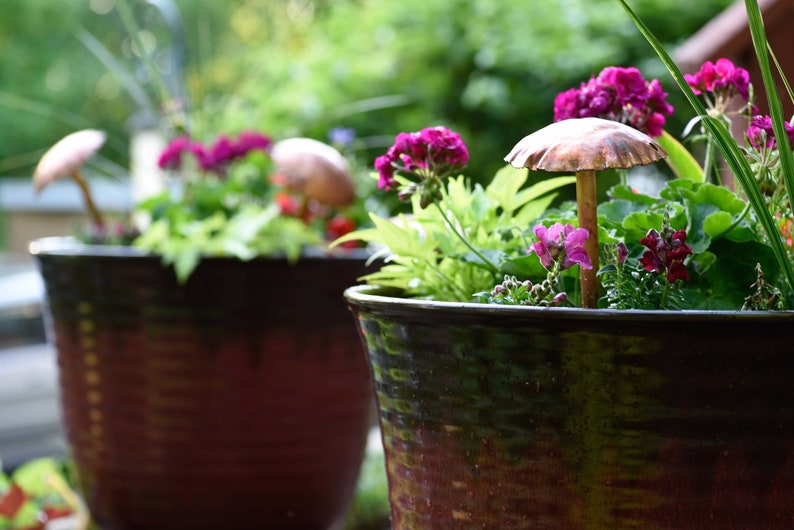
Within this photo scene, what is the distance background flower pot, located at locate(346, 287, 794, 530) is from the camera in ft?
Result: 3.00

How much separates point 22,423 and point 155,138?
7.58 feet

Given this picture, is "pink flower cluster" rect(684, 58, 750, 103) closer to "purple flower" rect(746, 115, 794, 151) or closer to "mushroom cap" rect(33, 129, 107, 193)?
"purple flower" rect(746, 115, 794, 151)

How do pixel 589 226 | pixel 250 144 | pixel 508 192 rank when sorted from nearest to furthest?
pixel 589 226 → pixel 508 192 → pixel 250 144

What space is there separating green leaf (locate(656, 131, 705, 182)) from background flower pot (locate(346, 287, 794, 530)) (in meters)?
0.48

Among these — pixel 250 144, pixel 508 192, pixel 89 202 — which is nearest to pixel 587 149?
pixel 508 192

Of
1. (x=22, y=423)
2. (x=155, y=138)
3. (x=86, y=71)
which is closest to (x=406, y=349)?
(x=22, y=423)

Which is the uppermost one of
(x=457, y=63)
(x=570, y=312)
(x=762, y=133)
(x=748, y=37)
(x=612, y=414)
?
(x=457, y=63)

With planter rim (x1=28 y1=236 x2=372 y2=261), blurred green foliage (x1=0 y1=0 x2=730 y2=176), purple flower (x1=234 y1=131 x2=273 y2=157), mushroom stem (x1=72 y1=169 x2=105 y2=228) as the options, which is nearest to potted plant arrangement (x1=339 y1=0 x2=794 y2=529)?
planter rim (x1=28 y1=236 x2=372 y2=261)

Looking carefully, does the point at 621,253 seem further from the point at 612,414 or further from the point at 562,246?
the point at 612,414

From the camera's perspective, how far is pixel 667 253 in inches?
39.6

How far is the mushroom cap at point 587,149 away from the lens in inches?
36.9

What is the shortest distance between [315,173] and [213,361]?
1.62 feet

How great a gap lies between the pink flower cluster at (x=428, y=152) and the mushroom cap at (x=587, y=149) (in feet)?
0.61

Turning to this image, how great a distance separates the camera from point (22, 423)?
5.16m
